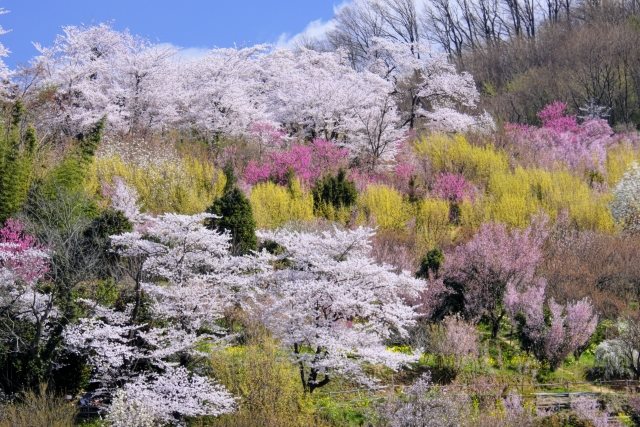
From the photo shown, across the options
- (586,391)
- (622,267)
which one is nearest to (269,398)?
(586,391)

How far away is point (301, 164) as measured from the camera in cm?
2208

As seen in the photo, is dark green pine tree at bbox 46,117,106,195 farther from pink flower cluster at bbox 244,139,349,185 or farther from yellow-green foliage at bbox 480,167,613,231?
yellow-green foliage at bbox 480,167,613,231

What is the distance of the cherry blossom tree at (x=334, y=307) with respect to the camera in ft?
32.5

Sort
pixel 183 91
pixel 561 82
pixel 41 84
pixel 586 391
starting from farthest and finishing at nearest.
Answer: pixel 561 82
pixel 183 91
pixel 41 84
pixel 586 391

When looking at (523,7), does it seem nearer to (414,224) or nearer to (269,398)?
(414,224)

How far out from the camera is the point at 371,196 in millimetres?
20047

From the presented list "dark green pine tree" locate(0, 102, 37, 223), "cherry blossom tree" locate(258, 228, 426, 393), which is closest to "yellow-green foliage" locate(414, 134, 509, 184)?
"dark green pine tree" locate(0, 102, 37, 223)

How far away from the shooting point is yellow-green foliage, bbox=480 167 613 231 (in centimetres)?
1995

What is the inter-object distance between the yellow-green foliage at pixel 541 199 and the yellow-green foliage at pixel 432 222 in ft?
4.16

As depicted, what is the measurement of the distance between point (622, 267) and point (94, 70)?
64.7ft

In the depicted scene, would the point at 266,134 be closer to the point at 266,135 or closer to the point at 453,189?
the point at 266,135

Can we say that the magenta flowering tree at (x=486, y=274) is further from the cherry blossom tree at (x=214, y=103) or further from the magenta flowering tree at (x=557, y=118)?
the magenta flowering tree at (x=557, y=118)

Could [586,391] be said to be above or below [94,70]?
below

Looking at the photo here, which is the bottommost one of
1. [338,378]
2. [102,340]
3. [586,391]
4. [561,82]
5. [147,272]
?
[586,391]
